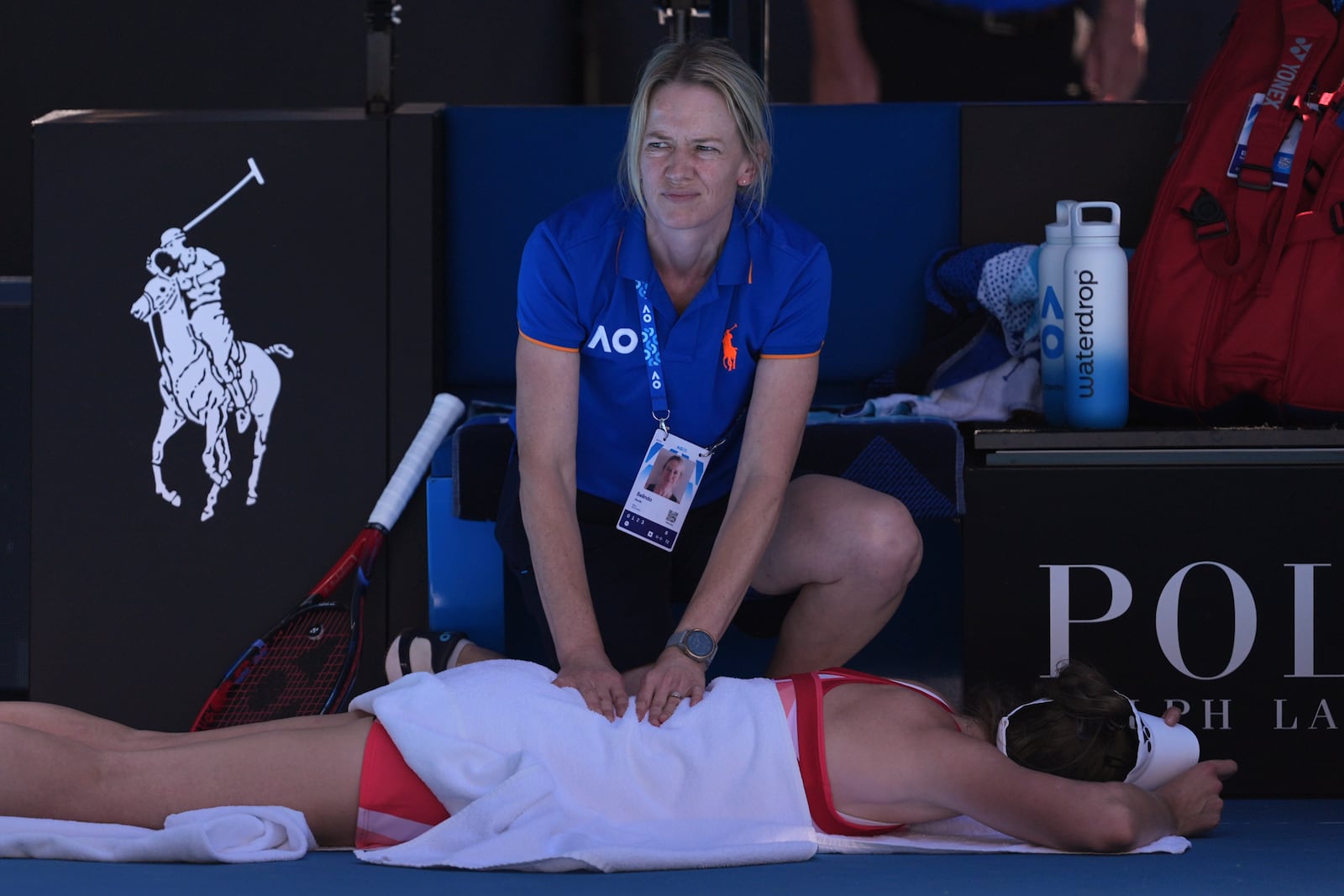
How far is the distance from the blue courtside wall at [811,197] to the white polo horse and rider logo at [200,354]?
0.34m

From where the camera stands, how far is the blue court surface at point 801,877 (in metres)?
1.32

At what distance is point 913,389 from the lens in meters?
2.48

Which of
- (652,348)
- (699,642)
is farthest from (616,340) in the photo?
(699,642)

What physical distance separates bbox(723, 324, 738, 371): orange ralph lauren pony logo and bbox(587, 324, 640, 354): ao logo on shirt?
0.11m

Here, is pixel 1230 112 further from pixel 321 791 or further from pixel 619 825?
pixel 321 791

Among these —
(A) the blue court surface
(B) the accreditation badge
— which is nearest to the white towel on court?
(A) the blue court surface

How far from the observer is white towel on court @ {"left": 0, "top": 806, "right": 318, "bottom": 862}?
145 cm

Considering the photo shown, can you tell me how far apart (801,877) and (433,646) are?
901 mm

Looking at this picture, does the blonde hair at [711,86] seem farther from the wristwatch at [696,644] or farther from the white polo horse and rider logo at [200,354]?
the white polo horse and rider logo at [200,354]

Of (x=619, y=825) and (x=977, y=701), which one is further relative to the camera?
(x=977, y=701)

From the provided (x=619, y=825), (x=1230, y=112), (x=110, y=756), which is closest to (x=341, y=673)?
(x=110, y=756)

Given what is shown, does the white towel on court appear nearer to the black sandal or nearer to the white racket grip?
the black sandal

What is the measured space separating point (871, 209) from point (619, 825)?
1410mm

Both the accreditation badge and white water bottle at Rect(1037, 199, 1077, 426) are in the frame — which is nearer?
the accreditation badge
